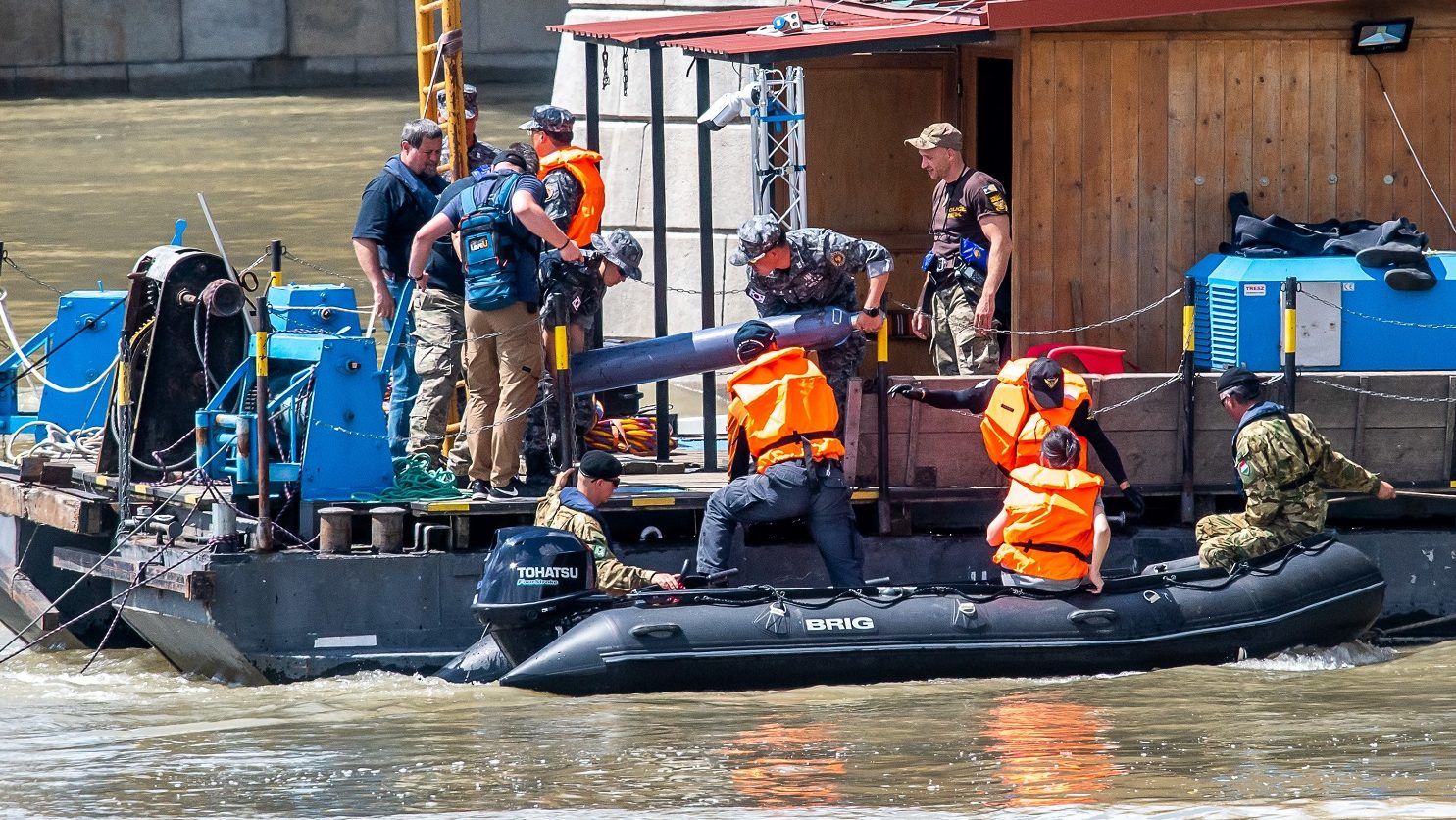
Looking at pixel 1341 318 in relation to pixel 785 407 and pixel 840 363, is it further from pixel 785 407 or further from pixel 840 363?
pixel 785 407

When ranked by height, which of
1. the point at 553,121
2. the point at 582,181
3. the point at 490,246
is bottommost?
the point at 490,246

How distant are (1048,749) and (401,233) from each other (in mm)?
4284

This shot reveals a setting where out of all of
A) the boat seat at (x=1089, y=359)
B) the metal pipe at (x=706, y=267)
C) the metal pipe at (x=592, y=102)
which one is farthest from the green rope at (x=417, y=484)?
the boat seat at (x=1089, y=359)

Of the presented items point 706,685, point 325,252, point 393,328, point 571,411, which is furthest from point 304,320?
point 325,252

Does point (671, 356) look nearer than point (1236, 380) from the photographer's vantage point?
No

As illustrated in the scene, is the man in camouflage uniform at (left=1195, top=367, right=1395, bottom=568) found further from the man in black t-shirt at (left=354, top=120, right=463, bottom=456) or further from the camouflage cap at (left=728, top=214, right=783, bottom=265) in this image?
the man in black t-shirt at (left=354, top=120, right=463, bottom=456)

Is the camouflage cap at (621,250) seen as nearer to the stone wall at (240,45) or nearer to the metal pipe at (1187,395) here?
the metal pipe at (1187,395)

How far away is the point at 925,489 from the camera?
9.84 meters

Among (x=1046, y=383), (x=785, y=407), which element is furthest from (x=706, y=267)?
(x=1046, y=383)

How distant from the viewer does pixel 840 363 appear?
9.91 meters

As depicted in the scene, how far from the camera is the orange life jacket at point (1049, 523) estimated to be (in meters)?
9.04

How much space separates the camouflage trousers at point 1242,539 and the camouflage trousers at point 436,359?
357 cm

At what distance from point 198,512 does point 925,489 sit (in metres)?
3.49

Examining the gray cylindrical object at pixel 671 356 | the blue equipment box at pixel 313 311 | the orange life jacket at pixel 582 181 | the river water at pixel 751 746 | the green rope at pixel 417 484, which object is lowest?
the river water at pixel 751 746
